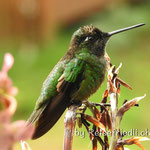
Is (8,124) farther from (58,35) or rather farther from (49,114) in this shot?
(58,35)

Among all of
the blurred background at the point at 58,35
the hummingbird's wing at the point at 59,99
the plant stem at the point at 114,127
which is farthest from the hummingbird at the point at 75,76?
the blurred background at the point at 58,35

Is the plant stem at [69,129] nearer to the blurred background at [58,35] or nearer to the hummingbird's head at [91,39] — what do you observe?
the hummingbird's head at [91,39]

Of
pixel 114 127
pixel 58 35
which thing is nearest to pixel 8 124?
pixel 114 127

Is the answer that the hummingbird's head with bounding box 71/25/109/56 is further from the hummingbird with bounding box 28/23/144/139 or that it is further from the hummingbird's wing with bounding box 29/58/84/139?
the hummingbird's wing with bounding box 29/58/84/139

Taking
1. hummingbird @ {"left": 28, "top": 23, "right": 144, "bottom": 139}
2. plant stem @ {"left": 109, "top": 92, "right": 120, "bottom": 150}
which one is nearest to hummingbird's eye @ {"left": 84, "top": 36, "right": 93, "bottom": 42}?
hummingbird @ {"left": 28, "top": 23, "right": 144, "bottom": 139}

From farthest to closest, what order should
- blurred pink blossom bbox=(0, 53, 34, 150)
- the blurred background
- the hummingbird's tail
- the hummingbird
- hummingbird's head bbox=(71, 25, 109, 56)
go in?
the blurred background
hummingbird's head bbox=(71, 25, 109, 56)
the hummingbird
the hummingbird's tail
blurred pink blossom bbox=(0, 53, 34, 150)
